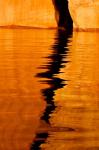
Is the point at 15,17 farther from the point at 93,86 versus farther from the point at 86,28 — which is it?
the point at 93,86

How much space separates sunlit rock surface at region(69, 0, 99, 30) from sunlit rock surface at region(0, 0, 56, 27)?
1188 millimetres

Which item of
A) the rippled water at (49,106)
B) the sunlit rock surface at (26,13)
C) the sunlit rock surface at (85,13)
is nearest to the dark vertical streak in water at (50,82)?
the rippled water at (49,106)

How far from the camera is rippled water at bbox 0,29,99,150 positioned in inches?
144

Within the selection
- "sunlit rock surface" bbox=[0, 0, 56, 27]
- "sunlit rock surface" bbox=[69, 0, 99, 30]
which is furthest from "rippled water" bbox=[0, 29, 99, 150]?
"sunlit rock surface" bbox=[0, 0, 56, 27]

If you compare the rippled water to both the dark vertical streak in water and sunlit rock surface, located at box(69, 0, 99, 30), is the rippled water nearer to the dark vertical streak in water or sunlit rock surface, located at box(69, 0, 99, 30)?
the dark vertical streak in water

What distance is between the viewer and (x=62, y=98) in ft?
17.4

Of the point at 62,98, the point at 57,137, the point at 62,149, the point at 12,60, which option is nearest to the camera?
the point at 62,149

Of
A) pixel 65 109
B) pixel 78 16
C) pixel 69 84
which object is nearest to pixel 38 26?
pixel 78 16

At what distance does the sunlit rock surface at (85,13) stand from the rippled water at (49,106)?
1259 cm

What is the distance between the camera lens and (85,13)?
21312 mm

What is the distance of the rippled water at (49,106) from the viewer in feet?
12.0

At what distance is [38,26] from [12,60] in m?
13.5

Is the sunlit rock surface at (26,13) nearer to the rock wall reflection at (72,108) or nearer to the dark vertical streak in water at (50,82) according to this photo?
the dark vertical streak in water at (50,82)

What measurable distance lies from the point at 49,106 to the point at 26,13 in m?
18.0
